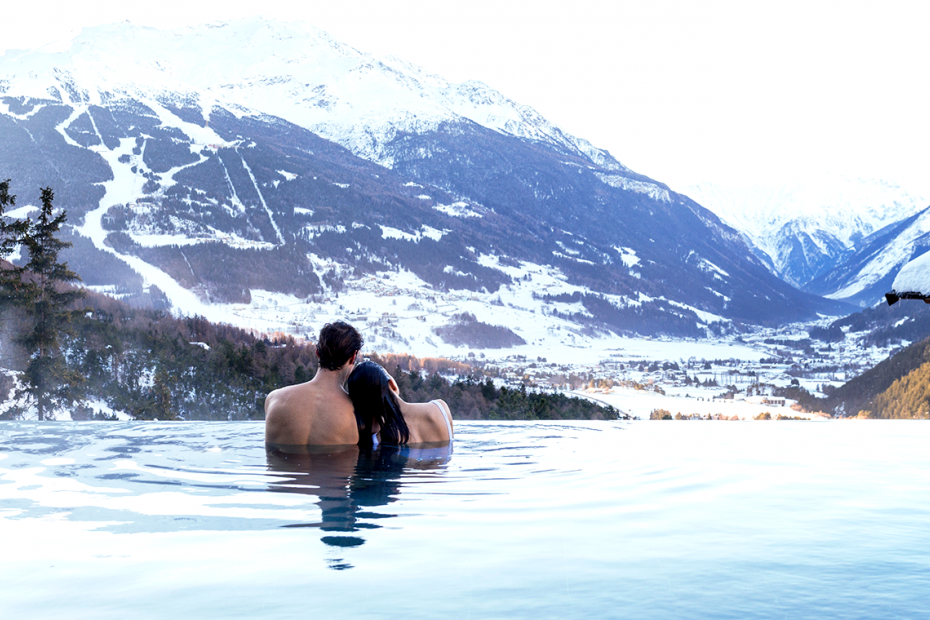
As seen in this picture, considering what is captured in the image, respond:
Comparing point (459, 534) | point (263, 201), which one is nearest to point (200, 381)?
point (459, 534)

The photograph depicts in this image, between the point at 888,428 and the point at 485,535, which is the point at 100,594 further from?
the point at 888,428

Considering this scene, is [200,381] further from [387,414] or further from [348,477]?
[348,477]

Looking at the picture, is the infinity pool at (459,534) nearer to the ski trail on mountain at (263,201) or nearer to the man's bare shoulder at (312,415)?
the man's bare shoulder at (312,415)

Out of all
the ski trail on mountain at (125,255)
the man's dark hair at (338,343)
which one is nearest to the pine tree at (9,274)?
the man's dark hair at (338,343)

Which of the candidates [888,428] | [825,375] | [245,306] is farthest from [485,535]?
[245,306]

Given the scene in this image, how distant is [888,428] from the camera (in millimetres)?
7973

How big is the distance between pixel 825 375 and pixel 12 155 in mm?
92906

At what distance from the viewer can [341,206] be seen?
102 m

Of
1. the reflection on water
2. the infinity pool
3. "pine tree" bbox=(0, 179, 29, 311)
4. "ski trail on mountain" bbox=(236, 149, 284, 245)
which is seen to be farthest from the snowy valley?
"pine tree" bbox=(0, 179, 29, 311)

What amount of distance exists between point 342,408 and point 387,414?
294 mm

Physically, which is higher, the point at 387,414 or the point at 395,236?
the point at 395,236

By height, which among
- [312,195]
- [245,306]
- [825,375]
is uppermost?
[312,195]

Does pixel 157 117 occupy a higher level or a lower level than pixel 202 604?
higher

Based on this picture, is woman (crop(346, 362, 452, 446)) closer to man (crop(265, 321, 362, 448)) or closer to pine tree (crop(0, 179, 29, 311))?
man (crop(265, 321, 362, 448))
